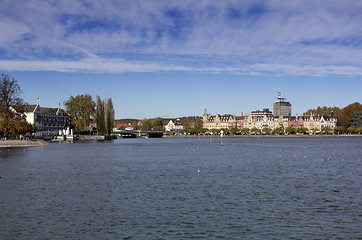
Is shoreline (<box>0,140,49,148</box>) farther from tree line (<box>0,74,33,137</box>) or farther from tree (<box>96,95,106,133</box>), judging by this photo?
tree (<box>96,95,106,133</box>)

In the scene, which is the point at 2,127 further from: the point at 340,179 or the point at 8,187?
the point at 340,179

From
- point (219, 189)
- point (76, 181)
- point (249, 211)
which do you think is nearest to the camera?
point (249, 211)

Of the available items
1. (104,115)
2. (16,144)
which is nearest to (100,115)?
(104,115)

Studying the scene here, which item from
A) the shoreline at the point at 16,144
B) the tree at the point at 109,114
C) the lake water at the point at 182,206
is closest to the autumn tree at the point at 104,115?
the tree at the point at 109,114

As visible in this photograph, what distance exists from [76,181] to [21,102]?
261 feet

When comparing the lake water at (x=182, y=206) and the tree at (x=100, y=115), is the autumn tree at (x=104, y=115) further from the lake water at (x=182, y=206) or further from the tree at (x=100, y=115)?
the lake water at (x=182, y=206)

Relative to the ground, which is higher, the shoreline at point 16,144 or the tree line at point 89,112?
the tree line at point 89,112

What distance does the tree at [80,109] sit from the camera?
179m

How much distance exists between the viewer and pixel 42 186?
3588 centimetres

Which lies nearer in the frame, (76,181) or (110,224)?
(110,224)

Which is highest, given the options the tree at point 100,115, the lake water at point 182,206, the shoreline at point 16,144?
the tree at point 100,115

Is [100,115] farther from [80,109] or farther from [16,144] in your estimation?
[16,144]

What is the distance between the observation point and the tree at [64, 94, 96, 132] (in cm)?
17888

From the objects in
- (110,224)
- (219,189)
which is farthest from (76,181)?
(110,224)
